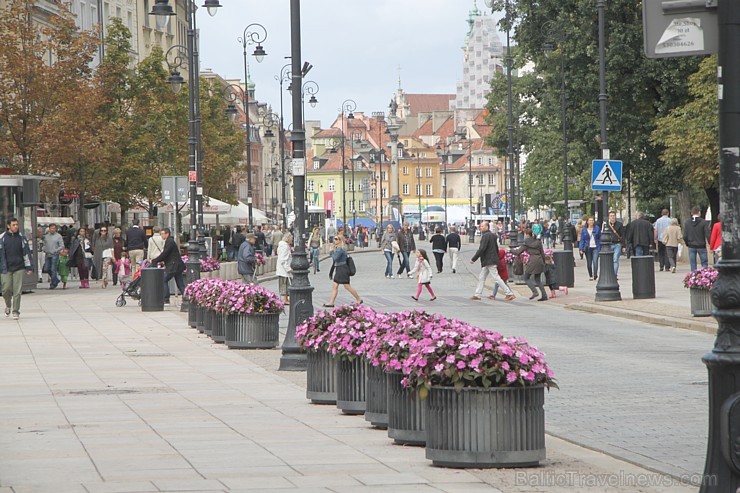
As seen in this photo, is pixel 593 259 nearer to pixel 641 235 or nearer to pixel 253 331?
pixel 641 235

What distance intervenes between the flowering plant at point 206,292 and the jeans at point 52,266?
1878cm

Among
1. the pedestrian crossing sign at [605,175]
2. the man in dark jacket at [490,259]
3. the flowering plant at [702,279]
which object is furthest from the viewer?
the man in dark jacket at [490,259]

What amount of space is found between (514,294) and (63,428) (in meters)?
24.6

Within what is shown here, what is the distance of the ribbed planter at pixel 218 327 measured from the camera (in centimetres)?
2064

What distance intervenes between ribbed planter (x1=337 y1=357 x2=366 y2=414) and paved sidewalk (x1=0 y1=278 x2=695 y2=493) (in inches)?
5.0

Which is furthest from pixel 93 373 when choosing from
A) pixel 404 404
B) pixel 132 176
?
pixel 132 176

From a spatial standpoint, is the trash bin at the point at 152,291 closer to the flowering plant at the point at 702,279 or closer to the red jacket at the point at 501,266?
the red jacket at the point at 501,266

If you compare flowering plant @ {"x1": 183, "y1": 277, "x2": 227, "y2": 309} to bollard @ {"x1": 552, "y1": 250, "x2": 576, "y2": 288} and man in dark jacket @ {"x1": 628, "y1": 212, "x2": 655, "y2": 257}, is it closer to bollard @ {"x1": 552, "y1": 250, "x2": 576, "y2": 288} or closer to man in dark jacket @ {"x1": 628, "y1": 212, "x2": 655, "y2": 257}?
bollard @ {"x1": 552, "y1": 250, "x2": 576, "y2": 288}

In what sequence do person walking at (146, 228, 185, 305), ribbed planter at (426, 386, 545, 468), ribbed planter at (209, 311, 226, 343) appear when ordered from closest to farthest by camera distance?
ribbed planter at (426, 386, 545, 468), ribbed planter at (209, 311, 226, 343), person walking at (146, 228, 185, 305)

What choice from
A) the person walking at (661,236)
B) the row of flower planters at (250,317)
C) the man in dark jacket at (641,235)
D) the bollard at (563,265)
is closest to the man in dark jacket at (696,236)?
the man in dark jacket at (641,235)

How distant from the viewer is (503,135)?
76.7 meters

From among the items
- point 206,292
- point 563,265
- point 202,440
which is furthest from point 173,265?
point 202,440

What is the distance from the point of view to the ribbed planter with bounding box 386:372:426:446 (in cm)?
951

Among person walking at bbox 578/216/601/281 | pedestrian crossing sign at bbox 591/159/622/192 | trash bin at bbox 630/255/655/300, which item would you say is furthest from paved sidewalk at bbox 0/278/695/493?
person walking at bbox 578/216/601/281
